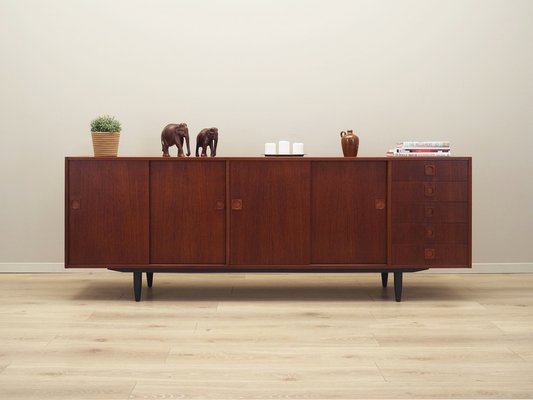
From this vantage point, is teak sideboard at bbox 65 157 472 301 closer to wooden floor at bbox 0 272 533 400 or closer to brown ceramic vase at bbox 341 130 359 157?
brown ceramic vase at bbox 341 130 359 157

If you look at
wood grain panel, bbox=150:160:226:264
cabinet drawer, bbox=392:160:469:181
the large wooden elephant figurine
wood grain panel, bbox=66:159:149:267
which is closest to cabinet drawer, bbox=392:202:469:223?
cabinet drawer, bbox=392:160:469:181

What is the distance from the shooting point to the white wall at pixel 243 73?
418cm

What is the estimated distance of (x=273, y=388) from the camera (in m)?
2.04

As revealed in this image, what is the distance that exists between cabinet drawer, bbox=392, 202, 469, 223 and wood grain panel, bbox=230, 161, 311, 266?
0.43 m

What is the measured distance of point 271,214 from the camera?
11.1ft

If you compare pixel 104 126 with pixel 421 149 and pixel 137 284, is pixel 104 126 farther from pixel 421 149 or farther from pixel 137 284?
pixel 421 149

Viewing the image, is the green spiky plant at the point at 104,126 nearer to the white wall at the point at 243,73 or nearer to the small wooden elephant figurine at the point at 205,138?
the small wooden elephant figurine at the point at 205,138

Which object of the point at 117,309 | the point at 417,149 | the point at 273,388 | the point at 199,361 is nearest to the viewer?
the point at 273,388

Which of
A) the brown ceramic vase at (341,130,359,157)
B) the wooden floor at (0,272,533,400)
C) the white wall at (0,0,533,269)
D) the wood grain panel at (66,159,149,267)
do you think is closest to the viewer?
the wooden floor at (0,272,533,400)

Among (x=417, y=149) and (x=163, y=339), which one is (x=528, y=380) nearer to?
(x=163, y=339)

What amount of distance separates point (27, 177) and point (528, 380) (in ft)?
10.1

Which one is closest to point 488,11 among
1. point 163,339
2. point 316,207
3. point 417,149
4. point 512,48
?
point 512,48

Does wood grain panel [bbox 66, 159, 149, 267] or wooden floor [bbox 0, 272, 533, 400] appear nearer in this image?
wooden floor [bbox 0, 272, 533, 400]

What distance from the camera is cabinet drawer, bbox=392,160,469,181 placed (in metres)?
3.36
